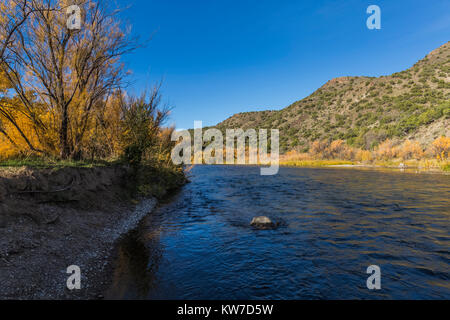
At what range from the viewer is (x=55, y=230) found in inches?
227

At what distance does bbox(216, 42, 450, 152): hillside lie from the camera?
136 feet

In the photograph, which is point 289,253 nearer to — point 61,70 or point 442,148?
point 61,70

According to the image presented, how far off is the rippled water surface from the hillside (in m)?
37.5

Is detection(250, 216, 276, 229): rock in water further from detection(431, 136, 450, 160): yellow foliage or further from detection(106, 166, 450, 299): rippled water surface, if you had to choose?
detection(431, 136, 450, 160): yellow foliage

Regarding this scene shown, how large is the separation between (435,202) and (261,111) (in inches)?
3811

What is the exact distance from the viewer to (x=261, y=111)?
10550cm

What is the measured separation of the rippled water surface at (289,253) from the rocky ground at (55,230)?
0.62 metres

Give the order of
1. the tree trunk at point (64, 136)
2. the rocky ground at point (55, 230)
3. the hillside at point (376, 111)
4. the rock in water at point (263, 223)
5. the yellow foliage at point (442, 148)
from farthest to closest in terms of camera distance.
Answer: the hillside at point (376, 111) → the yellow foliage at point (442, 148) → the tree trunk at point (64, 136) → the rock in water at point (263, 223) → the rocky ground at point (55, 230)

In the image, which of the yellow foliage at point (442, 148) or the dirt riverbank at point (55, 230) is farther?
the yellow foliage at point (442, 148)

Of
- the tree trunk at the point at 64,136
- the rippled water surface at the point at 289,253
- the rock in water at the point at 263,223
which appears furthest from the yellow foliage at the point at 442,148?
the tree trunk at the point at 64,136

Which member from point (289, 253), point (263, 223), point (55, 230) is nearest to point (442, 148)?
point (263, 223)

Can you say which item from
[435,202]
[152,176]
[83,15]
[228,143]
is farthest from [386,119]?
[83,15]

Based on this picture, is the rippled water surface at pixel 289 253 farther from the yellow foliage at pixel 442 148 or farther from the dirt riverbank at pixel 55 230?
the yellow foliage at pixel 442 148

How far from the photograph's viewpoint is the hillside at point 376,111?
4150 centimetres
